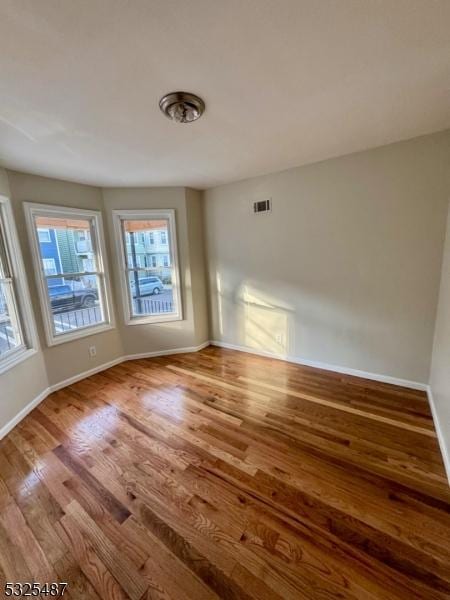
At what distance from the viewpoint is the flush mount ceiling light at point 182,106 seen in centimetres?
148

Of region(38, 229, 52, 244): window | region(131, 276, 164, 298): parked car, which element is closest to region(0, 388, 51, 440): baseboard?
region(131, 276, 164, 298): parked car

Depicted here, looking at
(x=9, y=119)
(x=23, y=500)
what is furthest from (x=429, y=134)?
(x=23, y=500)

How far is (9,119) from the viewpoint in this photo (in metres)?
1.61

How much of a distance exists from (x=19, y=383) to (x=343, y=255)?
3607 millimetres

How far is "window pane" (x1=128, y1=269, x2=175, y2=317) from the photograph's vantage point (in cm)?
357

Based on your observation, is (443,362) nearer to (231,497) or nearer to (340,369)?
(340,369)

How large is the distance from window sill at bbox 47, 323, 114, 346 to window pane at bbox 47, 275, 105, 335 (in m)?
0.05

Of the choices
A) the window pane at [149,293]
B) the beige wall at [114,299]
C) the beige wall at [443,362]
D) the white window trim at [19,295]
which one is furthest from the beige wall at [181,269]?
the beige wall at [443,362]

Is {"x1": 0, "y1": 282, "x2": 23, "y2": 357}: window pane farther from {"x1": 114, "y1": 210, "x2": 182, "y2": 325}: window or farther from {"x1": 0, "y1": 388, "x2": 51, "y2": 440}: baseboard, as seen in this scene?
{"x1": 114, "y1": 210, "x2": 182, "y2": 325}: window

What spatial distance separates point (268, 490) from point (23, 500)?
1.57m

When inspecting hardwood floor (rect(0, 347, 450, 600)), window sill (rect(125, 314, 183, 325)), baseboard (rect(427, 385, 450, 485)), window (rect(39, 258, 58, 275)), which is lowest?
hardwood floor (rect(0, 347, 450, 600))

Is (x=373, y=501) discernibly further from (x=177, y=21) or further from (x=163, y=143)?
(x=163, y=143)

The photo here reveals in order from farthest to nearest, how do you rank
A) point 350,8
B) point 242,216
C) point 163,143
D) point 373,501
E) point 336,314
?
point 242,216 < point 336,314 < point 163,143 < point 373,501 < point 350,8

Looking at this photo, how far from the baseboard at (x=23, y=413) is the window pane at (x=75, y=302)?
0.69 metres
